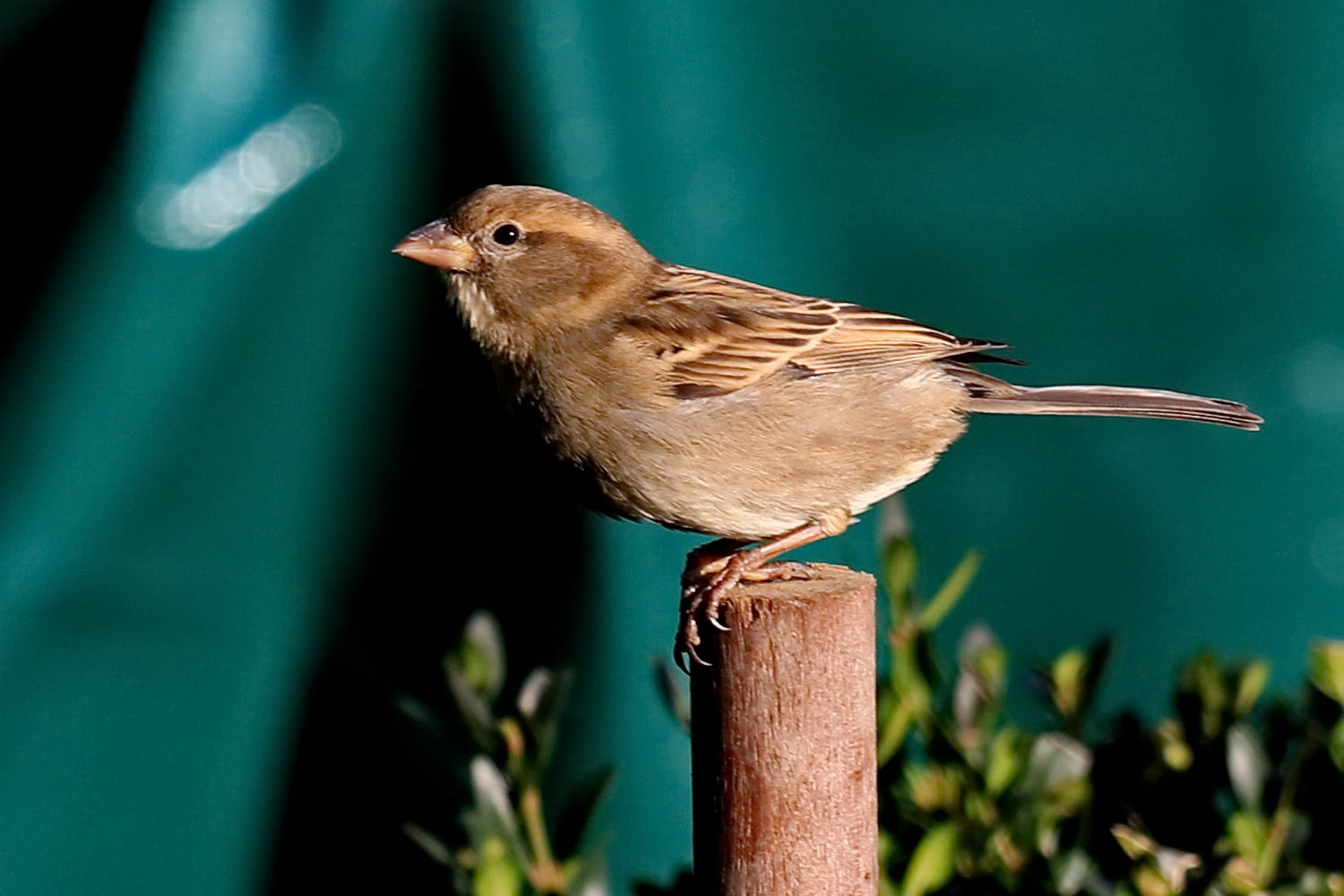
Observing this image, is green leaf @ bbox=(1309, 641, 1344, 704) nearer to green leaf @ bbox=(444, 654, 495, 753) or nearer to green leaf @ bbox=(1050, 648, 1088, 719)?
green leaf @ bbox=(1050, 648, 1088, 719)

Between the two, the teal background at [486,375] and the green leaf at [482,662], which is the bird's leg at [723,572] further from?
the teal background at [486,375]

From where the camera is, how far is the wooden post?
A: 1889 mm

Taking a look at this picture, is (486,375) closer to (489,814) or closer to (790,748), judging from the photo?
(489,814)

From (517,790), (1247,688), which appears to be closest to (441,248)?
(517,790)

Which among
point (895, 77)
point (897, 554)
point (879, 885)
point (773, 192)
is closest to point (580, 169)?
point (773, 192)

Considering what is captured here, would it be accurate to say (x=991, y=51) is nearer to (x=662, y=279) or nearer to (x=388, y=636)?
(x=662, y=279)

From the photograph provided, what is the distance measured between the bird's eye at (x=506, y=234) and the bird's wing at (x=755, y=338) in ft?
0.82

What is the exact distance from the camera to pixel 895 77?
366 cm

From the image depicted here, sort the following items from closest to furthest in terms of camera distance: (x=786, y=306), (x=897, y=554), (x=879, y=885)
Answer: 1. (x=879, y=885)
2. (x=897, y=554)
3. (x=786, y=306)

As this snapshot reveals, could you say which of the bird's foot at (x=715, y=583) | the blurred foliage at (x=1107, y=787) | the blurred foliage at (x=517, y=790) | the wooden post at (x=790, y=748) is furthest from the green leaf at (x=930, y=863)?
the blurred foliage at (x=517, y=790)

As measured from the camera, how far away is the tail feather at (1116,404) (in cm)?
266

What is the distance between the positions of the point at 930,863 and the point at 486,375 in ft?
6.44

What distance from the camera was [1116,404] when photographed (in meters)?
2.70

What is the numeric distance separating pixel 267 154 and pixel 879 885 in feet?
6.89
